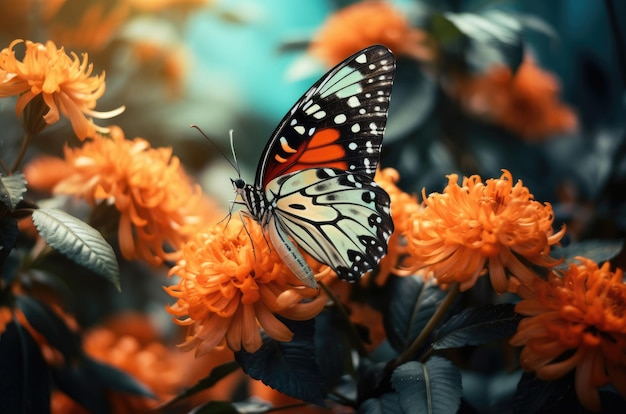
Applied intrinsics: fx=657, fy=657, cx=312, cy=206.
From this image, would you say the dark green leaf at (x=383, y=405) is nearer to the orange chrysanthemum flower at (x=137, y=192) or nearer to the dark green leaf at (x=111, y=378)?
the orange chrysanthemum flower at (x=137, y=192)

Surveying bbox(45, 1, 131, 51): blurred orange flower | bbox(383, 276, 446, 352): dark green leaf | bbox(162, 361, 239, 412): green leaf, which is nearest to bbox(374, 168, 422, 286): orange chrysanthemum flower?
bbox(383, 276, 446, 352): dark green leaf

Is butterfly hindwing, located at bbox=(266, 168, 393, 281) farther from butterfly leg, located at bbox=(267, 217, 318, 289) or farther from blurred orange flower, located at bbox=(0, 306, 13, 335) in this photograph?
blurred orange flower, located at bbox=(0, 306, 13, 335)

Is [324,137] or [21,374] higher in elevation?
[324,137]

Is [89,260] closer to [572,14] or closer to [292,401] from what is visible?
[292,401]

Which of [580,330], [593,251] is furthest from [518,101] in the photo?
[580,330]

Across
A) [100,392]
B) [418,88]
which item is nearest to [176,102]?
[418,88]

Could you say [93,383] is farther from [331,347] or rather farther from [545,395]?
[545,395]

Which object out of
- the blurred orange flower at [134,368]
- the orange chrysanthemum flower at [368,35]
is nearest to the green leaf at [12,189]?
the blurred orange flower at [134,368]

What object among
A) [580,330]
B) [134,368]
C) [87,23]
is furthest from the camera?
[87,23]
